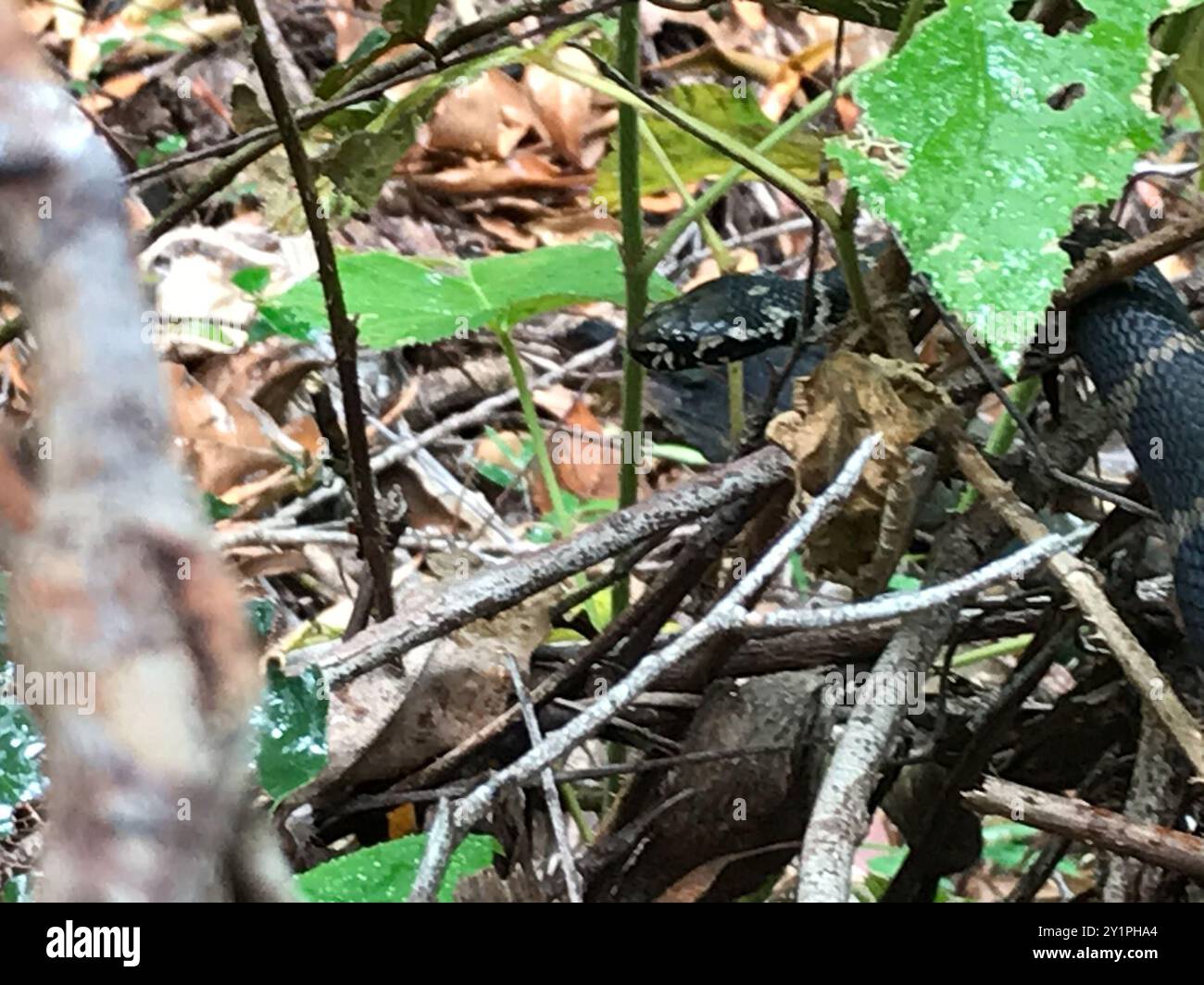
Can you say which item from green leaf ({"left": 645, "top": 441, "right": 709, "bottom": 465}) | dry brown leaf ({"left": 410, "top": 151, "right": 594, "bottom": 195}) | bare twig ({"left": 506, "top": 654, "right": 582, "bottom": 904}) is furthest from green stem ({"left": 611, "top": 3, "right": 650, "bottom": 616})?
dry brown leaf ({"left": 410, "top": 151, "right": 594, "bottom": 195})

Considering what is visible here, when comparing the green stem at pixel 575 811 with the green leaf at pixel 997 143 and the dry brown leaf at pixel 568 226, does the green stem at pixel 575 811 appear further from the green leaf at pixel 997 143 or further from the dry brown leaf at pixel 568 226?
the dry brown leaf at pixel 568 226

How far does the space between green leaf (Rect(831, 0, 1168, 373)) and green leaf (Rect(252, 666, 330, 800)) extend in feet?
1.41

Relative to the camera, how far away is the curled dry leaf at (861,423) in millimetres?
891

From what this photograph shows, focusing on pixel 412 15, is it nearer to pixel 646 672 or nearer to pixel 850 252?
pixel 850 252

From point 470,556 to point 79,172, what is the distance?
3.13 ft

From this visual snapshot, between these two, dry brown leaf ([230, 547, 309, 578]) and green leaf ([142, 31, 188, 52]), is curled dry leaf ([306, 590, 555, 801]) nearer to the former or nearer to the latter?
dry brown leaf ([230, 547, 309, 578])

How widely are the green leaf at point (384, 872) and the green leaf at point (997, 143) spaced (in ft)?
1.44

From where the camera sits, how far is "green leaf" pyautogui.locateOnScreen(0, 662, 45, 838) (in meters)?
0.73

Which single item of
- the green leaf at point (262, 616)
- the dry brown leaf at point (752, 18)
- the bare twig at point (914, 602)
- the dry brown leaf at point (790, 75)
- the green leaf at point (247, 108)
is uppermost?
the dry brown leaf at point (752, 18)

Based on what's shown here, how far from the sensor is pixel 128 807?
0.30 meters

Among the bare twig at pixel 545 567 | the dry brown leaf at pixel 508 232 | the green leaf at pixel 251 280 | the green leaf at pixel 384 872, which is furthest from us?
the dry brown leaf at pixel 508 232
